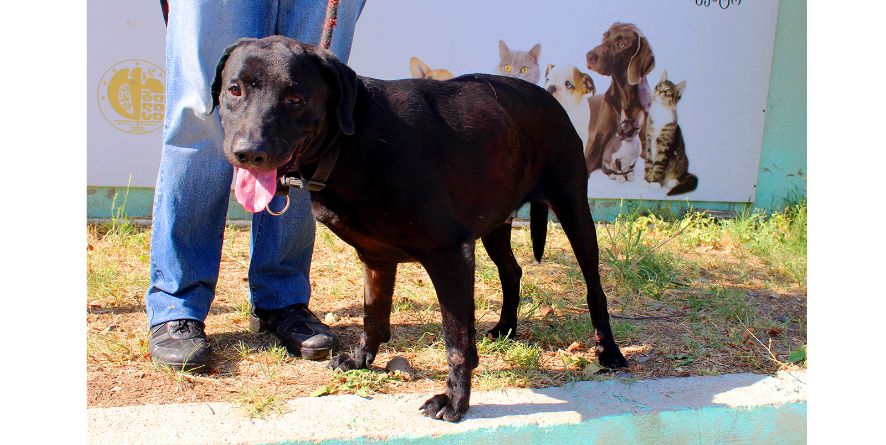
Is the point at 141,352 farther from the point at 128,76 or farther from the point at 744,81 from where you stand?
the point at 744,81

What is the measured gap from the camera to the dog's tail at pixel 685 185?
6250mm

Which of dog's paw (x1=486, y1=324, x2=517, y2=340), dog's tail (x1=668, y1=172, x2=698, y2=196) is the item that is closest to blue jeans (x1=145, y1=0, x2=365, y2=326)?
dog's paw (x1=486, y1=324, x2=517, y2=340)

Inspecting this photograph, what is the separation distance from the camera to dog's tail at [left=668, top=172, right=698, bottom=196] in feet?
20.5

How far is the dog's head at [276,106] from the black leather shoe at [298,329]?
101 cm

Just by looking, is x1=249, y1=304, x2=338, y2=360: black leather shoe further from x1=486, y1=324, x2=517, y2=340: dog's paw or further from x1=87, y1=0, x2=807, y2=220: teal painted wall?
x1=87, y1=0, x2=807, y2=220: teal painted wall

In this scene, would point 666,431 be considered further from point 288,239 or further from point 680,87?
point 680,87

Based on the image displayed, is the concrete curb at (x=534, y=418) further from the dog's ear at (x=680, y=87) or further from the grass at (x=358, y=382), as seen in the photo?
the dog's ear at (x=680, y=87)

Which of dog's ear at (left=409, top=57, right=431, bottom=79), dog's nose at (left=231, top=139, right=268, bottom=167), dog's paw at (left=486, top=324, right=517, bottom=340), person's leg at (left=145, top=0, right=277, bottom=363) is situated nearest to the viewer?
dog's nose at (left=231, top=139, right=268, bottom=167)

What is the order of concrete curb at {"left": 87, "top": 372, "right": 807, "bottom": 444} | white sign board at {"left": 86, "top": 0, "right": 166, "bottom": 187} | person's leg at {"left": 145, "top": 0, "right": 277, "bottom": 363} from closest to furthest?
concrete curb at {"left": 87, "top": 372, "right": 807, "bottom": 444} < person's leg at {"left": 145, "top": 0, "right": 277, "bottom": 363} < white sign board at {"left": 86, "top": 0, "right": 166, "bottom": 187}

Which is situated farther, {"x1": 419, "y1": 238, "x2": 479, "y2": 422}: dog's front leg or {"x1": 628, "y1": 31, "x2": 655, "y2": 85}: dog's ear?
{"x1": 628, "y1": 31, "x2": 655, "y2": 85}: dog's ear

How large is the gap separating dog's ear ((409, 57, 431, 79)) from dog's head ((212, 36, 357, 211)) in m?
3.10

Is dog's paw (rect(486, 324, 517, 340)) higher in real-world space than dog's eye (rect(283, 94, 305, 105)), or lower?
lower

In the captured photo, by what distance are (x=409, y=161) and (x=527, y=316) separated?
1.58 metres

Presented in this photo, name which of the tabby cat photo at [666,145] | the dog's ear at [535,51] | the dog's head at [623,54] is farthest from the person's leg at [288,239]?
the tabby cat photo at [666,145]
